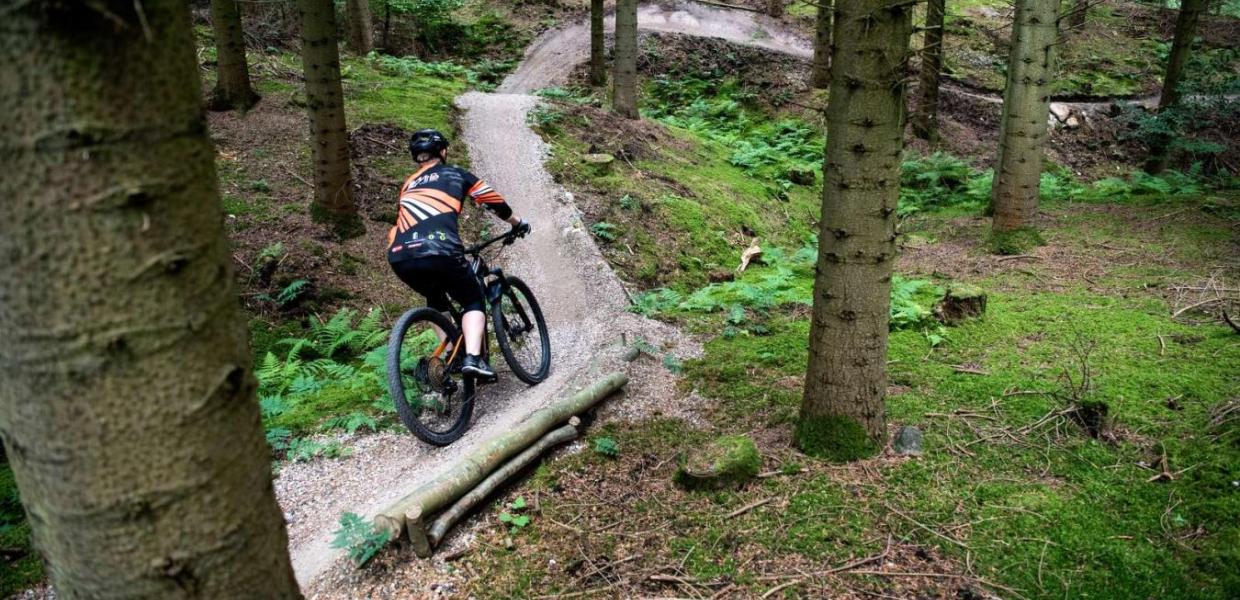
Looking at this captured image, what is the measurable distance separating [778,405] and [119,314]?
463 centimetres

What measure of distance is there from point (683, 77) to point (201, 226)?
74.8ft

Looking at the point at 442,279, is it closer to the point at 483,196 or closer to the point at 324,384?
the point at 483,196

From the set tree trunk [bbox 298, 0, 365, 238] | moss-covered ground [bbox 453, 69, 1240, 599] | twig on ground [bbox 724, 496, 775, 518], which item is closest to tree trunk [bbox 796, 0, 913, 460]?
moss-covered ground [bbox 453, 69, 1240, 599]

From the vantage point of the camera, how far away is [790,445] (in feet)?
15.1

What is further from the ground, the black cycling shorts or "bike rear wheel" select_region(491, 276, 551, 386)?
the black cycling shorts

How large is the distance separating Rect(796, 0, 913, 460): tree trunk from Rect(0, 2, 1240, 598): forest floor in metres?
0.29

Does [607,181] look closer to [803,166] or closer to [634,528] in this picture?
[803,166]

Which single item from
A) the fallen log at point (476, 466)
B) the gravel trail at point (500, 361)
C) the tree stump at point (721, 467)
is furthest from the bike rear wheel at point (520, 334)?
the tree stump at point (721, 467)

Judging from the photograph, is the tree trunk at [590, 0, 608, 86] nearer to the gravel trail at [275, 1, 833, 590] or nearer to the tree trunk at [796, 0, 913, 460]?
the gravel trail at [275, 1, 833, 590]

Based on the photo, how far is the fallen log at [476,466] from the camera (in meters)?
3.80

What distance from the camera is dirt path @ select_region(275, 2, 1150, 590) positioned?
4.63 m

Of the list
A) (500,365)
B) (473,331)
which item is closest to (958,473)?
(473,331)

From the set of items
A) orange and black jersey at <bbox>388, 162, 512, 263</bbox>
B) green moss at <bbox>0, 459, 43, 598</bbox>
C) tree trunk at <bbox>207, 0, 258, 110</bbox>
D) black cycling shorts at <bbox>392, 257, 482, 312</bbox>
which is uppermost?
tree trunk at <bbox>207, 0, 258, 110</bbox>

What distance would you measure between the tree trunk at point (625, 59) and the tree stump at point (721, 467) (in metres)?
12.3
